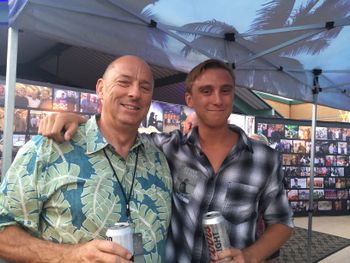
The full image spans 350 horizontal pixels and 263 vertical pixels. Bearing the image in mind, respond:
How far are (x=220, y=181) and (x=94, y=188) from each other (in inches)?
19.8

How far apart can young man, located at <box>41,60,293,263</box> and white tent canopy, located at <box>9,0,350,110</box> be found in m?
0.69

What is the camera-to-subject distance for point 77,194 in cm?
103

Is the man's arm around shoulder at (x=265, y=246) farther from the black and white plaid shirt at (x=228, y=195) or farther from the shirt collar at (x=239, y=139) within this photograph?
the shirt collar at (x=239, y=139)

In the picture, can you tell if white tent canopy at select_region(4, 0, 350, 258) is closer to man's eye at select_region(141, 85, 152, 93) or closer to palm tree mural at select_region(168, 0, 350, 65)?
palm tree mural at select_region(168, 0, 350, 65)

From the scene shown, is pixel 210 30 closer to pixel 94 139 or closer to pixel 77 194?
pixel 94 139

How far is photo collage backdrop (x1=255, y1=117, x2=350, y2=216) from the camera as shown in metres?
7.86

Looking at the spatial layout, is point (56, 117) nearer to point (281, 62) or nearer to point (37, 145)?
point (37, 145)

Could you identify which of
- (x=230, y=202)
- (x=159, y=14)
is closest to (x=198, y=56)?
(x=159, y=14)

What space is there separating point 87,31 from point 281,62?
1881mm

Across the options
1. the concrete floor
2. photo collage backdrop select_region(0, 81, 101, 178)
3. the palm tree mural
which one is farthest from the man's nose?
the concrete floor

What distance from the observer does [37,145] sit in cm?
105

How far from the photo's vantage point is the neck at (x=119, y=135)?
1.19m

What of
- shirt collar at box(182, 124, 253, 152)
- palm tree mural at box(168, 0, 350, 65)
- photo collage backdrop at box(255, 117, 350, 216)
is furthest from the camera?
photo collage backdrop at box(255, 117, 350, 216)

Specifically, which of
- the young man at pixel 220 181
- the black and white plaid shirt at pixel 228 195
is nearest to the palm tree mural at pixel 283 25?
the young man at pixel 220 181
